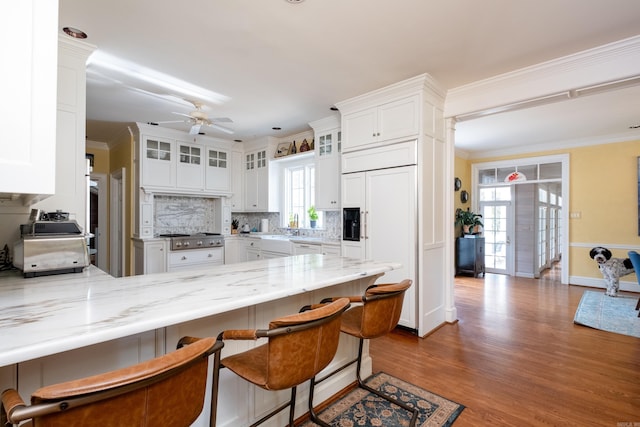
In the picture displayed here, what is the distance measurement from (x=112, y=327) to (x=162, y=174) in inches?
173

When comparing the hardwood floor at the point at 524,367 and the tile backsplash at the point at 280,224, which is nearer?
the hardwood floor at the point at 524,367

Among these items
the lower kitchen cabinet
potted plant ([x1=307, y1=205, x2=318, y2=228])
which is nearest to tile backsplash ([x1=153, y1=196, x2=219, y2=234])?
potted plant ([x1=307, y1=205, x2=318, y2=228])

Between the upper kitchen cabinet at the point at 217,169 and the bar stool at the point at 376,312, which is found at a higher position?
the upper kitchen cabinet at the point at 217,169

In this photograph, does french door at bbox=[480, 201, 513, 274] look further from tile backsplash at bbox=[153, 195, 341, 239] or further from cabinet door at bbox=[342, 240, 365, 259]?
cabinet door at bbox=[342, 240, 365, 259]

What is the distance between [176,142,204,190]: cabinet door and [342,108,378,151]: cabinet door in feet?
9.19

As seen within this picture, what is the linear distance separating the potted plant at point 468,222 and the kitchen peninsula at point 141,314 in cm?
509

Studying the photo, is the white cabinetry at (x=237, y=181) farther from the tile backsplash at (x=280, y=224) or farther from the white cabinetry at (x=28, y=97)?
the white cabinetry at (x=28, y=97)

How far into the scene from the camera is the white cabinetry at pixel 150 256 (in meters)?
4.49

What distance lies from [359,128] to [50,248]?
2996 mm

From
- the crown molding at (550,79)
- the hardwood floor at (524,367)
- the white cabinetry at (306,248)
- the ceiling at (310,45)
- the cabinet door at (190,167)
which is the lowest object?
the hardwood floor at (524,367)

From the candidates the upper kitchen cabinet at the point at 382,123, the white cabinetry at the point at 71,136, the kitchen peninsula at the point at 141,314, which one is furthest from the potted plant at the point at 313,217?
the white cabinetry at the point at 71,136

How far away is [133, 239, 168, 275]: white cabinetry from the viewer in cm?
449

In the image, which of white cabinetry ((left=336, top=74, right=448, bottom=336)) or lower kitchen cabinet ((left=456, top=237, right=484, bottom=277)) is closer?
white cabinetry ((left=336, top=74, right=448, bottom=336))

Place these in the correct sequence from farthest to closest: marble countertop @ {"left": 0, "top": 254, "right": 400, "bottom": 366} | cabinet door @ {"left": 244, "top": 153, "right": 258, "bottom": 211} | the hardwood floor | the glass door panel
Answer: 1. the glass door panel
2. cabinet door @ {"left": 244, "top": 153, "right": 258, "bottom": 211}
3. the hardwood floor
4. marble countertop @ {"left": 0, "top": 254, "right": 400, "bottom": 366}
